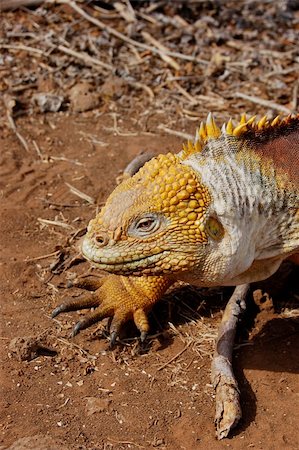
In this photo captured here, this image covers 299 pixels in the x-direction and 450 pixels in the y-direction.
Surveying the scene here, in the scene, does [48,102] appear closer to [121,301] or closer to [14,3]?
[14,3]

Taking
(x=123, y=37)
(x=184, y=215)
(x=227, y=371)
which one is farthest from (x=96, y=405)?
(x=123, y=37)

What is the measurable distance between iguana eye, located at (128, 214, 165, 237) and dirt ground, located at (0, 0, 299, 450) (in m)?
1.28

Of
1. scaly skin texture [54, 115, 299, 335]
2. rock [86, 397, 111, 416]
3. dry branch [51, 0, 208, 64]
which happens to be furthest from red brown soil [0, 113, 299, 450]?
dry branch [51, 0, 208, 64]

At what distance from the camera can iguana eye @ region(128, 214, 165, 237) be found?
4.49 m

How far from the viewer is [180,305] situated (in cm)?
619

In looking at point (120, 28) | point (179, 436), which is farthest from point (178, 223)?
point (120, 28)

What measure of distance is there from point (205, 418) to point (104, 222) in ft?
4.93

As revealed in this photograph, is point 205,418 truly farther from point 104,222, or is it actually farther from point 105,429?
point 104,222

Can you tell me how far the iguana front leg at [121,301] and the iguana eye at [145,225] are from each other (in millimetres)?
1319

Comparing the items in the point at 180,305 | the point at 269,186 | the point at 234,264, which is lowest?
the point at 180,305

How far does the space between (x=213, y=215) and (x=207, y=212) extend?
0.19 feet

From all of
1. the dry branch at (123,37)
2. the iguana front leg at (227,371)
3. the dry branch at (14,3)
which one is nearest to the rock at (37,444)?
the iguana front leg at (227,371)

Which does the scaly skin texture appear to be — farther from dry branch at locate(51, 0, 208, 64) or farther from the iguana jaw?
dry branch at locate(51, 0, 208, 64)

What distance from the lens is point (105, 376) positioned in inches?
213
